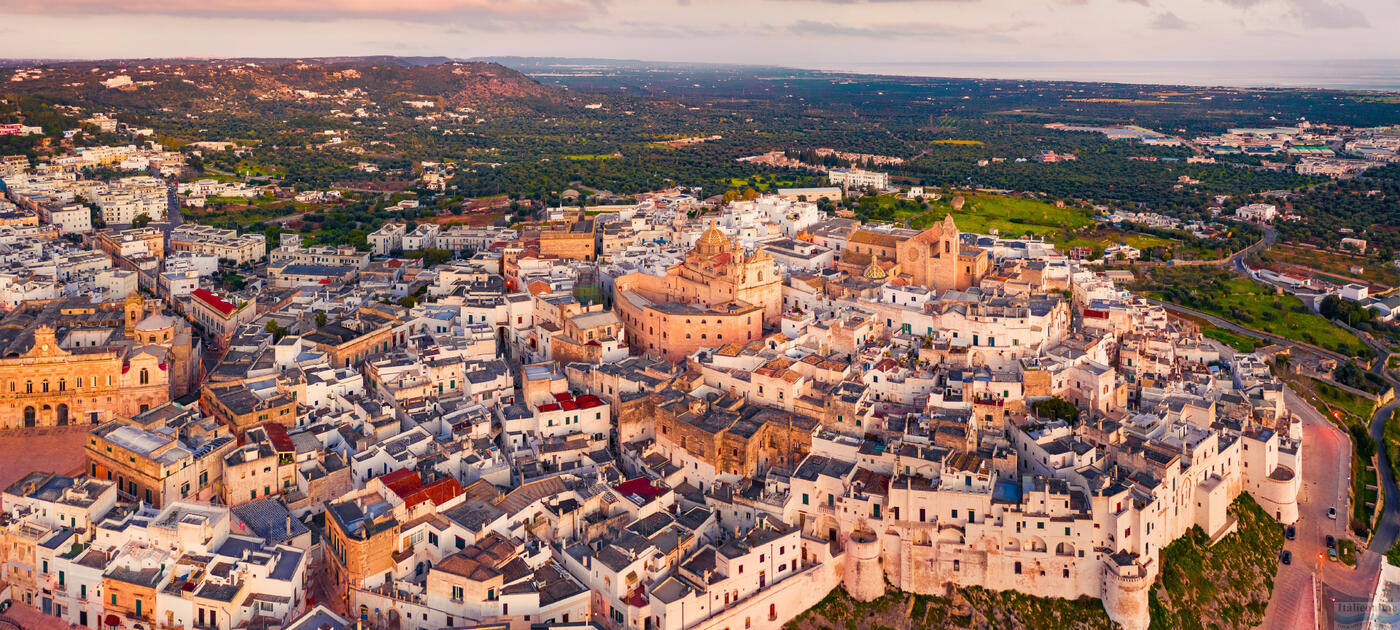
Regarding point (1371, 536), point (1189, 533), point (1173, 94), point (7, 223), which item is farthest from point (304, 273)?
point (1173, 94)

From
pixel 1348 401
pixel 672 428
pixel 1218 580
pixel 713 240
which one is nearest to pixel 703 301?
pixel 713 240

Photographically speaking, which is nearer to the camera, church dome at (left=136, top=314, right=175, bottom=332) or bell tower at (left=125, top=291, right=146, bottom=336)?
church dome at (left=136, top=314, right=175, bottom=332)

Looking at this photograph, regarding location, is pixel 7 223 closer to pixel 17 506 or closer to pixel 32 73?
pixel 17 506

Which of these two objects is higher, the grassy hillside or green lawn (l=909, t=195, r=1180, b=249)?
green lawn (l=909, t=195, r=1180, b=249)

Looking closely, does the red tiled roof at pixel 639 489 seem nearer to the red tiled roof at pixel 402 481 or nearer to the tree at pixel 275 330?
the red tiled roof at pixel 402 481

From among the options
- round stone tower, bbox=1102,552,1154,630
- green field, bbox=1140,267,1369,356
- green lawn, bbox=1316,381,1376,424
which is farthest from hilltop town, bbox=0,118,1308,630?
green field, bbox=1140,267,1369,356

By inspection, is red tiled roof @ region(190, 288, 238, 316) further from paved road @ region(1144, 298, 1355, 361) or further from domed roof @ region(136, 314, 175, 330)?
paved road @ region(1144, 298, 1355, 361)
